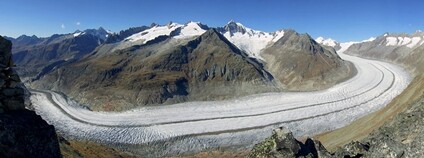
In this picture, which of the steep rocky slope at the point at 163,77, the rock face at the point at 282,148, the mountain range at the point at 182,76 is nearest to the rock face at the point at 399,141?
the rock face at the point at 282,148

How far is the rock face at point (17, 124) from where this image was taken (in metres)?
20.9

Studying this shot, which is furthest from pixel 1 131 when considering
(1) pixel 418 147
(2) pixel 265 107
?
(2) pixel 265 107

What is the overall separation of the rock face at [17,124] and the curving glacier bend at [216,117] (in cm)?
4278

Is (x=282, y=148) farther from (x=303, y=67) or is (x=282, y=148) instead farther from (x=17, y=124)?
(x=303, y=67)

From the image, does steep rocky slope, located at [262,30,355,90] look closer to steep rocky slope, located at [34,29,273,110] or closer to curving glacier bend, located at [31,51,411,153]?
steep rocky slope, located at [34,29,273,110]

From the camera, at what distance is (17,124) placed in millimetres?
21609

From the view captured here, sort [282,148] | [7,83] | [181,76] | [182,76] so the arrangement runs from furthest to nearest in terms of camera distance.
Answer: [182,76] → [181,76] → [282,148] → [7,83]

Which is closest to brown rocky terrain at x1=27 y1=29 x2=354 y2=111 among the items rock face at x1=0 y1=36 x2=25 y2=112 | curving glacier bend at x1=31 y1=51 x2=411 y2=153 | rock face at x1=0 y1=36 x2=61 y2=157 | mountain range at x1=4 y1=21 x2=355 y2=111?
mountain range at x1=4 y1=21 x2=355 y2=111

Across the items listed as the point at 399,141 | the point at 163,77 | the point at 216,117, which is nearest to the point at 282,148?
the point at 399,141

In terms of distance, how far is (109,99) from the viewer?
99375 mm

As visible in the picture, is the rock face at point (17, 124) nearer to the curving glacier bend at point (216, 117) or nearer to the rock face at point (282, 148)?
the rock face at point (282, 148)

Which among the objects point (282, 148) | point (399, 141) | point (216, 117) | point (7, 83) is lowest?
point (216, 117)

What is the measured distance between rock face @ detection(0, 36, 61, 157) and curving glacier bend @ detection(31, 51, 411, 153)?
42778mm

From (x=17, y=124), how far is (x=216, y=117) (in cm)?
6245
